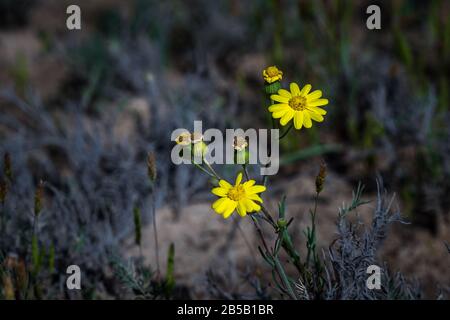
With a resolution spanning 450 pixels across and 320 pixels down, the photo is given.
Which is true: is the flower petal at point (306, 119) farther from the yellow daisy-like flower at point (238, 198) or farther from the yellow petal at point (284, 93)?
the yellow daisy-like flower at point (238, 198)

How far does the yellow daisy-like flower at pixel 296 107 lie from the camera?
3.96ft

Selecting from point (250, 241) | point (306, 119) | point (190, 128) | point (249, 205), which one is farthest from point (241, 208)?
point (190, 128)

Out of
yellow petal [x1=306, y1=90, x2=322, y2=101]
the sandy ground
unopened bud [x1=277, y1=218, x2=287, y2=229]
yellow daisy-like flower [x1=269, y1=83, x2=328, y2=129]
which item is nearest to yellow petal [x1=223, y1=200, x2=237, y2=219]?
unopened bud [x1=277, y1=218, x2=287, y2=229]

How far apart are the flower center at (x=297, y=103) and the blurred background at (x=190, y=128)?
0.37 meters

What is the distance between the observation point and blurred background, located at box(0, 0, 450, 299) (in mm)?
1766

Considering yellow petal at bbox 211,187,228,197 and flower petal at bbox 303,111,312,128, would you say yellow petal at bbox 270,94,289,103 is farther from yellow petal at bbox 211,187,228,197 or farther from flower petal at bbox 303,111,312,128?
yellow petal at bbox 211,187,228,197

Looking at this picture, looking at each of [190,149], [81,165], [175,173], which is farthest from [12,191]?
[190,149]

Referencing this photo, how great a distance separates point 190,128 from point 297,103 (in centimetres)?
109

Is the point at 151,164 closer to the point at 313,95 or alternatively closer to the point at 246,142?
the point at 246,142

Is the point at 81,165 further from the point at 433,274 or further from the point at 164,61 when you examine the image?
the point at 433,274

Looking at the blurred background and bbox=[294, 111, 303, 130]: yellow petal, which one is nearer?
bbox=[294, 111, 303, 130]: yellow petal

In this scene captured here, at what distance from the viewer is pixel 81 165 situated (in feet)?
7.26

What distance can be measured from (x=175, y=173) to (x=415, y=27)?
169 centimetres

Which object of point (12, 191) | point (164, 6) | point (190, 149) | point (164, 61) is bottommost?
point (12, 191)
